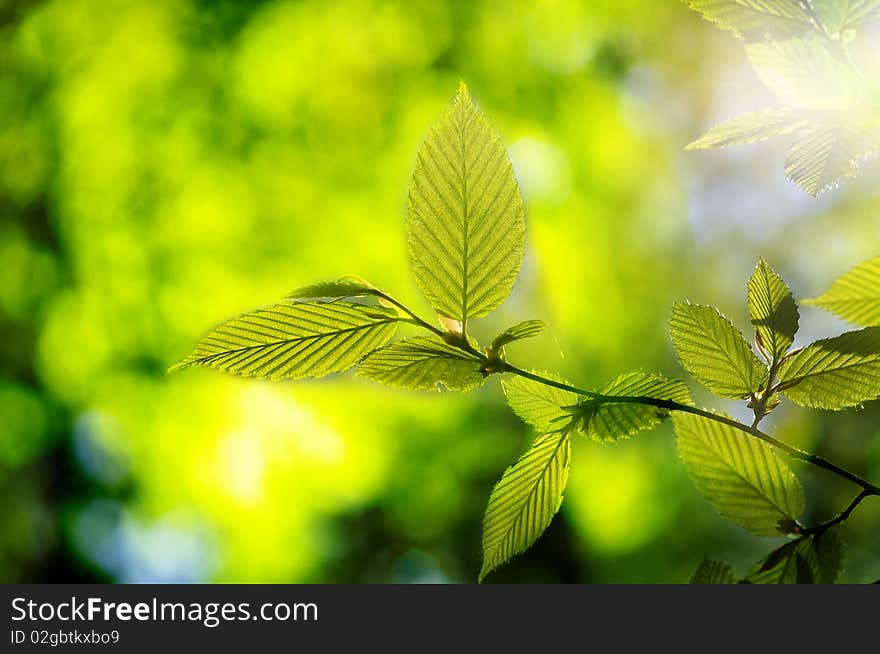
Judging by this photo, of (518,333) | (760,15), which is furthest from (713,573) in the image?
(760,15)

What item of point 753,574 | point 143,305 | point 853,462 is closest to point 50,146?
point 143,305

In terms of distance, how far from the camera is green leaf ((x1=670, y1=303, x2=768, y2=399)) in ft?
1.08

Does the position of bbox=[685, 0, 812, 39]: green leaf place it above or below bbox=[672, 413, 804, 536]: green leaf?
above

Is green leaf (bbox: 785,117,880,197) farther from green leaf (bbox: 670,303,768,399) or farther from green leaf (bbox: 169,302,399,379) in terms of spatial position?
green leaf (bbox: 169,302,399,379)

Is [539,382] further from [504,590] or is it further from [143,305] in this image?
[143,305]

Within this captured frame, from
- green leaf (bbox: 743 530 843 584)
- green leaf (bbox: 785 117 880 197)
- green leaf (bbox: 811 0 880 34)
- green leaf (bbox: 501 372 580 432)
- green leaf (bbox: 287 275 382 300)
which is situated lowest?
green leaf (bbox: 743 530 843 584)

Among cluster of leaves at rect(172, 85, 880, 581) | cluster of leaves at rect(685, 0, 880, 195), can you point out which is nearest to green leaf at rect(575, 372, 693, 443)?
cluster of leaves at rect(172, 85, 880, 581)

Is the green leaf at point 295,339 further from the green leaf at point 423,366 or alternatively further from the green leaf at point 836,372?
the green leaf at point 836,372

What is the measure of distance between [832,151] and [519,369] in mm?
170

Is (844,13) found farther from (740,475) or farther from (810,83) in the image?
(740,475)

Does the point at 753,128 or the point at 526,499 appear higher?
the point at 753,128

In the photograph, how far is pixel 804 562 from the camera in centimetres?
32

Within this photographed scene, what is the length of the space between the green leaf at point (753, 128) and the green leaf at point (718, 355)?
0.25 feet

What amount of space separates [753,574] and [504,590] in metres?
0.12
